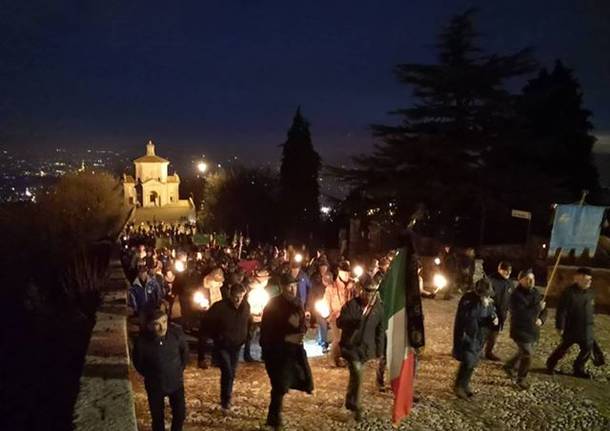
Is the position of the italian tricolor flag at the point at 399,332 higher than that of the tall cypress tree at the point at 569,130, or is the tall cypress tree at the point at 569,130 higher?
the tall cypress tree at the point at 569,130

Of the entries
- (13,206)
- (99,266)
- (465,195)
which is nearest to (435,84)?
(465,195)

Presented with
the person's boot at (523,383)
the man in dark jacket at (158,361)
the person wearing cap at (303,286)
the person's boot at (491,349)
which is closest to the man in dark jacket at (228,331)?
the man in dark jacket at (158,361)

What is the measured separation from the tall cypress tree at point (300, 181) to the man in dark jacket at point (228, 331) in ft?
116

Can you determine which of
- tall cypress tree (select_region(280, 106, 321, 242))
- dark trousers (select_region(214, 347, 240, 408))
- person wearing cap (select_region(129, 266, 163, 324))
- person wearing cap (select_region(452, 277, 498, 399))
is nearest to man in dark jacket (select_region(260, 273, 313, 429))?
Answer: dark trousers (select_region(214, 347, 240, 408))

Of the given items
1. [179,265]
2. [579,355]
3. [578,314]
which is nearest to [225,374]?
[578,314]

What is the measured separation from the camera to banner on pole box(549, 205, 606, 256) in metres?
11.6

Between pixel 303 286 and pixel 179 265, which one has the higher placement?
pixel 179 265

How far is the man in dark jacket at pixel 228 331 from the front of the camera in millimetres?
6770

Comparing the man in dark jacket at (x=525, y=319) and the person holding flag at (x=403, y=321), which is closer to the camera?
the person holding flag at (x=403, y=321)

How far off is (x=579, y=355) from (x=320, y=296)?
14.1 ft

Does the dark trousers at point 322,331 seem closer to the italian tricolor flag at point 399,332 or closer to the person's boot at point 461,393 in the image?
the person's boot at point 461,393

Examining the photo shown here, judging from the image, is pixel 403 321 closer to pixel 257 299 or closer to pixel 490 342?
pixel 490 342

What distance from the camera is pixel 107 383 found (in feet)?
20.0

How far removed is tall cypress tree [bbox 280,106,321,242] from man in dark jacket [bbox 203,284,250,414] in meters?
35.4
